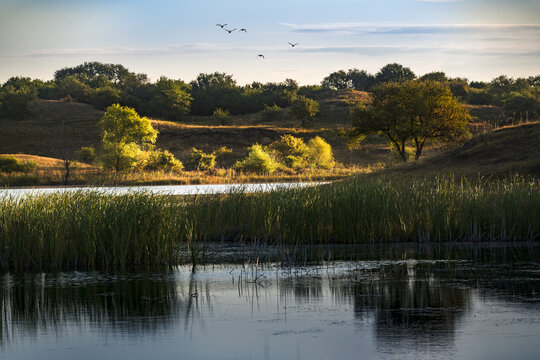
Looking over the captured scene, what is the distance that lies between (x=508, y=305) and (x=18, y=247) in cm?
1069

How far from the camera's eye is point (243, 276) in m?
15.9

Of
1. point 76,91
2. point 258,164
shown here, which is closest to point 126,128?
point 258,164

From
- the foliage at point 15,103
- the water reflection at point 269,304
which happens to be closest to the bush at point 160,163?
the foliage at point 15,103

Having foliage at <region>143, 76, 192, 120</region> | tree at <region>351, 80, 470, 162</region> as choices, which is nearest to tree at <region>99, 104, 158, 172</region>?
tree at <region>351, 80, 470, 162</region>

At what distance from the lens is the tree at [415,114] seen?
179 ft

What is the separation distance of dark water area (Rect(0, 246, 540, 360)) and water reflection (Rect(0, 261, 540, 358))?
0.06 feet

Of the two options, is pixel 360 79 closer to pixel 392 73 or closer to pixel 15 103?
pixel 392 73

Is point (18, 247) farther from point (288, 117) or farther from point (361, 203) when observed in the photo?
point (288, 117)

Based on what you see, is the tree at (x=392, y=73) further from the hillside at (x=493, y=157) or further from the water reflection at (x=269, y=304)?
the water reflection at (x=269, y=304)

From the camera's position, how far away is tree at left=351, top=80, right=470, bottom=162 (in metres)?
54.4

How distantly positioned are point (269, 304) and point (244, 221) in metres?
9.36

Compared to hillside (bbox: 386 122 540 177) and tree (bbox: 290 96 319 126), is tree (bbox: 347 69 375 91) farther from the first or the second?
hillside (bbox: 386 122 540 177)

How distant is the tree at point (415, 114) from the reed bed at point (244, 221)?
107ft

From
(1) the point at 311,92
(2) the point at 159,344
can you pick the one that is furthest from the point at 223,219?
(1) the point at 311,92
